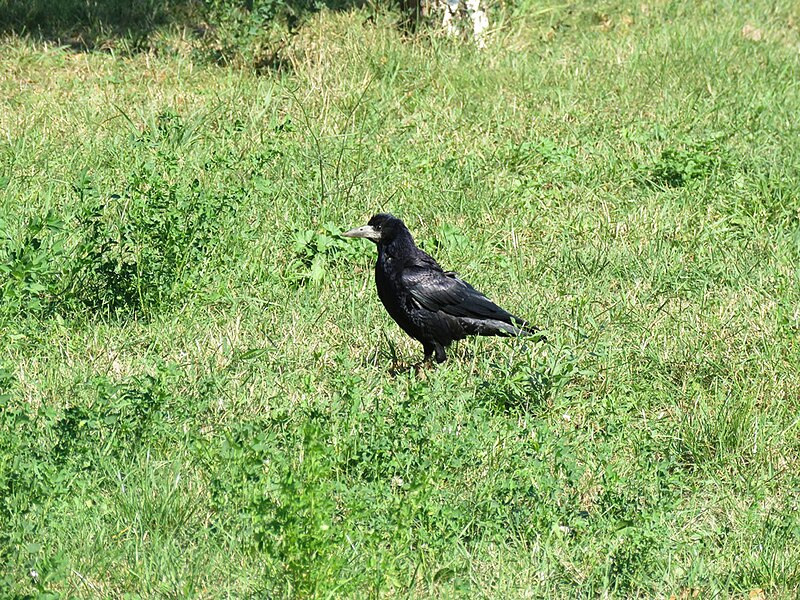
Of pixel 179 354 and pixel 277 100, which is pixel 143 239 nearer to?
pixel 179 354

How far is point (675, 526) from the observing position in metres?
4.73

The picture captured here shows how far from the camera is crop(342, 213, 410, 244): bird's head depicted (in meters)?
6.68

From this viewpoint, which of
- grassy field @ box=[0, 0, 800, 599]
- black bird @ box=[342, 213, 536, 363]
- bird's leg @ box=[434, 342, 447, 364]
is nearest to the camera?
grassy field @ box=[0, 0, 800, 599]

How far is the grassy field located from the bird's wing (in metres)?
0.26

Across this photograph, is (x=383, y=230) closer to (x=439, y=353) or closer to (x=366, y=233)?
(x=366, y=233)

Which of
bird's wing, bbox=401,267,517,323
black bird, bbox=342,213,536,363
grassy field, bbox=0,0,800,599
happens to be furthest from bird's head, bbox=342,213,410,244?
grassy field, bbox=0,0,800,599

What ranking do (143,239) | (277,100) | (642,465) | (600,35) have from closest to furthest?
(642,465), (143,239), (277,100), (600,35)

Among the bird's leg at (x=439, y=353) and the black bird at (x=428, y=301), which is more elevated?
the black bird at (x=428, y=301)

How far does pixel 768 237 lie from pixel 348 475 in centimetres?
439

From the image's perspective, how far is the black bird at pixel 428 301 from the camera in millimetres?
6344

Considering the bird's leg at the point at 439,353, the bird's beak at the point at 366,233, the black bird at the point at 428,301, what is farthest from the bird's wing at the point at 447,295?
the bird's beak at the point at 366,233

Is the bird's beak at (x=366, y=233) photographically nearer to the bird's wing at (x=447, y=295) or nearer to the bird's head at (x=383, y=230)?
the bird's head at (x=383, y=230)

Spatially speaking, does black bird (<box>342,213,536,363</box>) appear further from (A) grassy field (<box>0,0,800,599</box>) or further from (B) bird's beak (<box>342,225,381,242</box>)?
(A) grassy field (<box>0,0,800,599</box>)

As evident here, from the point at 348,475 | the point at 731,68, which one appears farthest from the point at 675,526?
the point at 731,68
